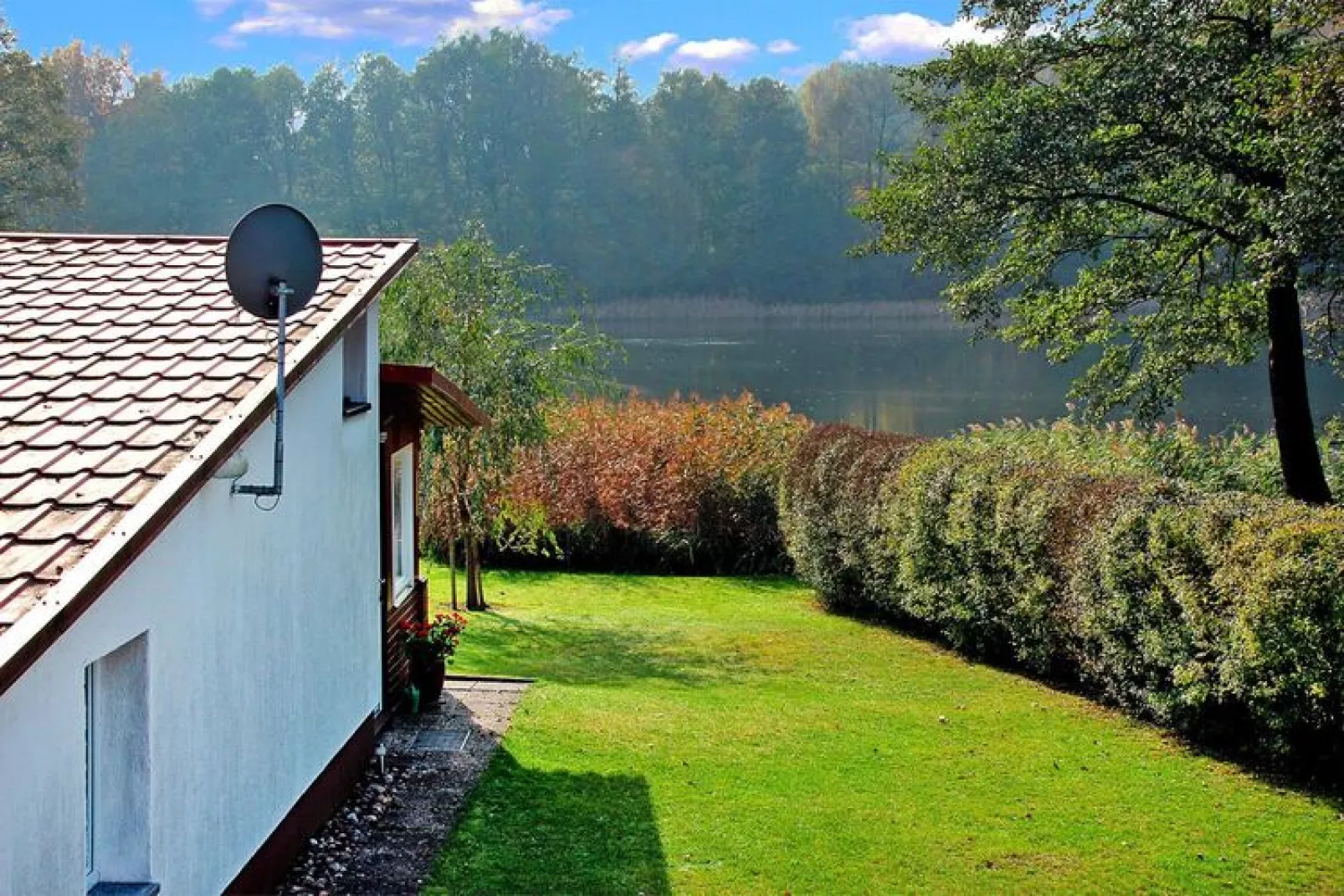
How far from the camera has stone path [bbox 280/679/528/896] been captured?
21.9 ft

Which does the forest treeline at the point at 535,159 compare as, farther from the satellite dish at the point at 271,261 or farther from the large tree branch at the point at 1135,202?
the satellite dish at the point at 271,261

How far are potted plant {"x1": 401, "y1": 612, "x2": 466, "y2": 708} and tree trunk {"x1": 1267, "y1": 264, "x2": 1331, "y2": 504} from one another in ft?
28.9

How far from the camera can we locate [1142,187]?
1428 centimetres

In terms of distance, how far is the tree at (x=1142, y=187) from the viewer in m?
11.6

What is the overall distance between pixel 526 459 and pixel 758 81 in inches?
3235

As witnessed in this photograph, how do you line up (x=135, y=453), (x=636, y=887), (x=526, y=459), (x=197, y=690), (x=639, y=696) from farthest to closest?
1. (x=526, y=459)
2. (x=639, y=696)
3. (x=636, y=887)
4. (x=197, y=690)
5. (x=135, y=453)

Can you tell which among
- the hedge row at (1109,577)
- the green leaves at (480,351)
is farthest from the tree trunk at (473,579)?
the hedge row at (1109,577)

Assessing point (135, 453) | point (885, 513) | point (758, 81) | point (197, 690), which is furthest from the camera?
point (758, 81)

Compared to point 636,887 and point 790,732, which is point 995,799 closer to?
point 790,732

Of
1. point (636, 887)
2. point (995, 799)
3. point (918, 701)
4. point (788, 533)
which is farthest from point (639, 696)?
point (788, 533)

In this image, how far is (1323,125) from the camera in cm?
1012

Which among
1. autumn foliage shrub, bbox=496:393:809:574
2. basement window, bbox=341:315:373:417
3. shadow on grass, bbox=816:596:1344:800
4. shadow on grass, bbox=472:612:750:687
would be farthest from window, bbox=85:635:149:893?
autumn foliage shrub, bbox=496:393:809:574

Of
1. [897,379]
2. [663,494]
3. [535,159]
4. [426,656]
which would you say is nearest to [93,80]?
[535,159]

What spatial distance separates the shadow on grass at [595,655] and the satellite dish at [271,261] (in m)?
6.52
